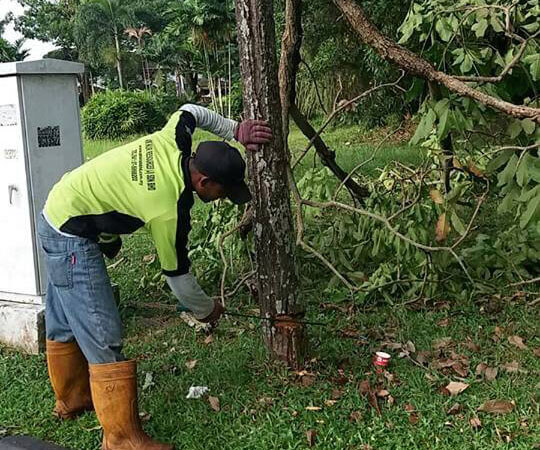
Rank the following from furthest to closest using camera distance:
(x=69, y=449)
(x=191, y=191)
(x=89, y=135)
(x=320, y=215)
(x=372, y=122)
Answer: (x=89, y=135)
(x=372, y=122)
(x=320, y=215)
(x=69, y=449)
(x=191, y=191)

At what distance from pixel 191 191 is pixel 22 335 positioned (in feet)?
7.09

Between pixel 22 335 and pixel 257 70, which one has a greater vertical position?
pixel 257 70

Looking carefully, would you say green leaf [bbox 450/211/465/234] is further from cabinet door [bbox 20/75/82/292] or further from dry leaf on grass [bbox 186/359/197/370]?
cabinet door [bbox 20/75/82/292]

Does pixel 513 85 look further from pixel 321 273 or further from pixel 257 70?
pixel 257 70

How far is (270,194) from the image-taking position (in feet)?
12.5

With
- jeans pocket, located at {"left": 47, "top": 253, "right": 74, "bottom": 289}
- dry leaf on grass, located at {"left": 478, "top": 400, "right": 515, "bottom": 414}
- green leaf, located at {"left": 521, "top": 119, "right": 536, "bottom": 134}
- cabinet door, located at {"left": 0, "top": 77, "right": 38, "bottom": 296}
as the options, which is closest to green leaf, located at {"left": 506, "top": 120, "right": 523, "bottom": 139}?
green leaf, located at {"left": 521, "top": 119, "right": 536, "bottom": 134}

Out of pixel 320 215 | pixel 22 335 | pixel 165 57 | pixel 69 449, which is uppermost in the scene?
pixel 165 57

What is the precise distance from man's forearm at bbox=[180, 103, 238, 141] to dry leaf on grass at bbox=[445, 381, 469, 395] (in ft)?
5.67

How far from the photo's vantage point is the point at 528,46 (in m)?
4.50

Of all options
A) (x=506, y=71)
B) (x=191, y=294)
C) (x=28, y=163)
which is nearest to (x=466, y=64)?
(x=506, y=71)

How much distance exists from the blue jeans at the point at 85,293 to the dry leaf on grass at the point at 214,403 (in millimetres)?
585

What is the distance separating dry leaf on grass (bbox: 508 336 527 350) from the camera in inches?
167

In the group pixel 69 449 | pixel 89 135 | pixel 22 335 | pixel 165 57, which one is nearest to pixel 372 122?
pixel 89 135

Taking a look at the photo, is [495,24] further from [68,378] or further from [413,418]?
[68,378]
